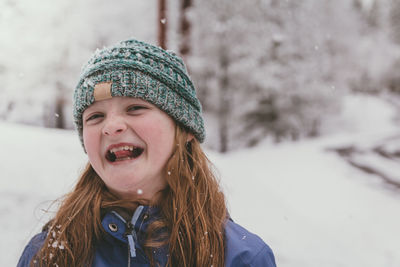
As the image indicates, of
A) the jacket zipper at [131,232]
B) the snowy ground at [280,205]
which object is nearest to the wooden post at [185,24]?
the snowy ground at [280,205]

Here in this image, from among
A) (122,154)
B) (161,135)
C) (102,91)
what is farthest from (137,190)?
(102,91)

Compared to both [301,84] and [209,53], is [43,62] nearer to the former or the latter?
[209,53]

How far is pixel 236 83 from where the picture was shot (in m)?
14.2

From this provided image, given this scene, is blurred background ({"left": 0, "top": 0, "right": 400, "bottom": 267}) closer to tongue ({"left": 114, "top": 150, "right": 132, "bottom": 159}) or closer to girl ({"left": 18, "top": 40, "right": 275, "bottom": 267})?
girl ({"left": 18, "top": 40, "right": 275, "bottom": 267})

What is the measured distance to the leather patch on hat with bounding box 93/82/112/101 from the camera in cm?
157

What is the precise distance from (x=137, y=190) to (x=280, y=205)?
14.1 feet

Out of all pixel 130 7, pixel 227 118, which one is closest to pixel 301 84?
pixel 227 118

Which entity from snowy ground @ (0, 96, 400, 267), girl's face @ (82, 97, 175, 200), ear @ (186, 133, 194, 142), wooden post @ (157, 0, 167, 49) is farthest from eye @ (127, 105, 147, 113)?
wooden post @ (157, 0, 167, 49)

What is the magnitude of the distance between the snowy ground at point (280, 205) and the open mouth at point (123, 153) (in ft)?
2.99

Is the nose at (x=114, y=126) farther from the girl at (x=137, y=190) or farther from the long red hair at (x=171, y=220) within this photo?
the long red hair at (x=171, y=220)

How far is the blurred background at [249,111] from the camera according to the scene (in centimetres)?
386

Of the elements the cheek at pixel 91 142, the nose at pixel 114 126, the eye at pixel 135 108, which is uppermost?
the eye at pixel 135 108

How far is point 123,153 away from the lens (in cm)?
158

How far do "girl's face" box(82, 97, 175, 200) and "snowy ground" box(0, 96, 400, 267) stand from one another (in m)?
0.90
